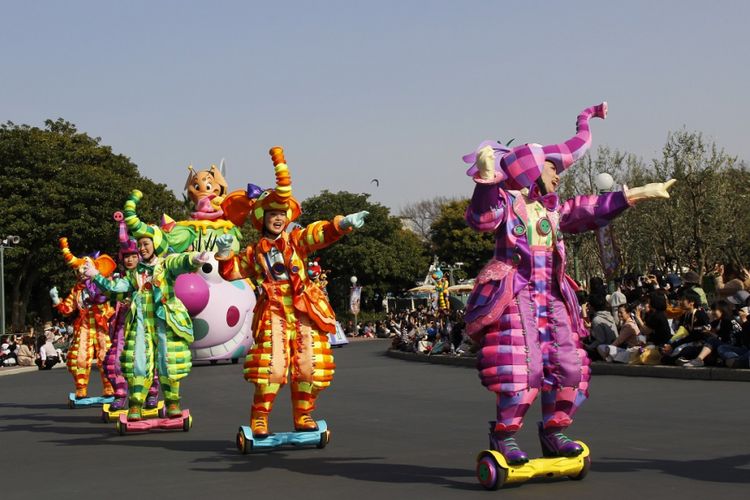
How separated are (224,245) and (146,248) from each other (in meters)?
2.75

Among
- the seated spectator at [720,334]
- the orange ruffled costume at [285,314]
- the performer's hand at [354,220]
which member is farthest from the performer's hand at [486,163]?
the seated spectator at [720,334]

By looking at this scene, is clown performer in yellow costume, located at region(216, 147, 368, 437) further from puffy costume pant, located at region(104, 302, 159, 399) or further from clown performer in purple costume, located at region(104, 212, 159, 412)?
puffy costume pant, located at region(104, 302, 159, 399)

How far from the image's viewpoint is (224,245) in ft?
30.1

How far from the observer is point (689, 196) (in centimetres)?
4319

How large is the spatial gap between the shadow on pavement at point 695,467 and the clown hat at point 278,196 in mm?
3371

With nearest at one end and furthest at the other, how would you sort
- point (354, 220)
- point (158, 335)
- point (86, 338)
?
point (354, 220), point (158, 335), point (86, 338)

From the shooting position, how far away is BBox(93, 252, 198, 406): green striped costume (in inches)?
449

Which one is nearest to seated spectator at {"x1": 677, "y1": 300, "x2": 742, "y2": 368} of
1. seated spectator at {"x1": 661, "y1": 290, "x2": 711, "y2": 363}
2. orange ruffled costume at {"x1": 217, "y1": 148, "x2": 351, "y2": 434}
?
seated spectator at {"x1": 661, "y1": 290, "x2": 711, "y2": 363}

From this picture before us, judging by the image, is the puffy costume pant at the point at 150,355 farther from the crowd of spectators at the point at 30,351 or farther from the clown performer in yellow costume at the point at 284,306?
the crowd of spectators at the point at 30,351

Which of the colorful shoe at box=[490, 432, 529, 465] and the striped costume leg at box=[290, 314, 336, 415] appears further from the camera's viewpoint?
the striped costume leg at box=[290, 314, 336, 415]

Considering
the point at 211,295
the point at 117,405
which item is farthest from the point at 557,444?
the point at 211,295

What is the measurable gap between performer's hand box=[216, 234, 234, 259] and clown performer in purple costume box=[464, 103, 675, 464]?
8.51 ft

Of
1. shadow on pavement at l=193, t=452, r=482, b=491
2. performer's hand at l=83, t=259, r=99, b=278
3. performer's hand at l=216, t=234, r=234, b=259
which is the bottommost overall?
shadow on pavement at l=193, t=452, r=482, b=491

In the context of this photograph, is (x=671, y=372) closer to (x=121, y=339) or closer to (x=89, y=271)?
(x=121, y=339)
